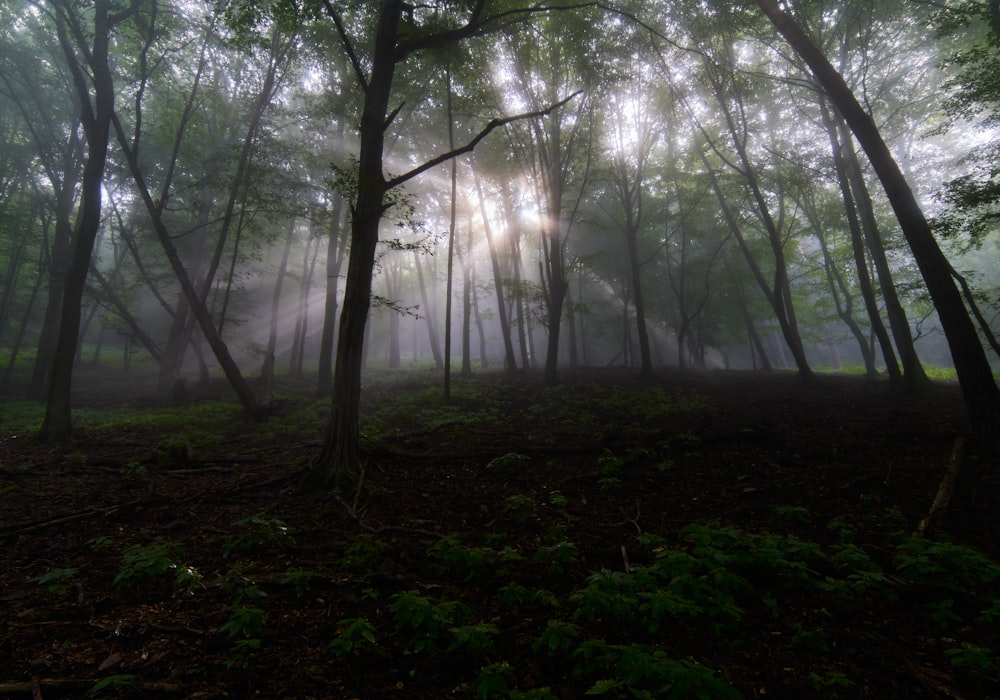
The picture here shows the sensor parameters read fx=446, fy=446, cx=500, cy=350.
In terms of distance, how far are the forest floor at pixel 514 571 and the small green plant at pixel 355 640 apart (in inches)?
1.0

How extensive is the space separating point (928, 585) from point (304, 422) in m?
12.7

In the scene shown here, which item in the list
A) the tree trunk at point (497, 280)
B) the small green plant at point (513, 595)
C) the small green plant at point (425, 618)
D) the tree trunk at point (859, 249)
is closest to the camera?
the small green plant at point (425, 618)

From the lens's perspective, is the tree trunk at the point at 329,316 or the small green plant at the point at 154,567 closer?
the small green plant at the point at 154,567

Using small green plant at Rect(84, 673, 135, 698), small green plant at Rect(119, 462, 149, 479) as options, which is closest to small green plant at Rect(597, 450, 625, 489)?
small green plant at Rect(84, 673, 135, 698)

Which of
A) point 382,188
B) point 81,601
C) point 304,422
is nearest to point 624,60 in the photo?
point 382,188

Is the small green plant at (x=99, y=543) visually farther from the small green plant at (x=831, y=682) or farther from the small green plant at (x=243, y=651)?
the small green plant at (x=831, y=682)

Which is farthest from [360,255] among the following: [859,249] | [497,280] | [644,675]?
[859,249]

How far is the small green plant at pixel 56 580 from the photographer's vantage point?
146 inches

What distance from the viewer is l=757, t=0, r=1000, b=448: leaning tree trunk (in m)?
6.72

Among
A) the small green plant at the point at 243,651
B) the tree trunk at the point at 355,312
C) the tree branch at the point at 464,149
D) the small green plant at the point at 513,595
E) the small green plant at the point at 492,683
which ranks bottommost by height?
the small green plant at the point at 243,651

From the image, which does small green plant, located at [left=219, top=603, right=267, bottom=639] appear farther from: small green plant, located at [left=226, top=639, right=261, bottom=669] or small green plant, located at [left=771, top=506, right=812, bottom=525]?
small green plant, located at [left=771, top=506, right=812, bottom=525]

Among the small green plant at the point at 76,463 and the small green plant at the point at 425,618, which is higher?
the small green plant at the point at 76,463

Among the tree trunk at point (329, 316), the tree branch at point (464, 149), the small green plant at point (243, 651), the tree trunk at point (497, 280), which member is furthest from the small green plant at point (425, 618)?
the tree trunk at point (497, 280)

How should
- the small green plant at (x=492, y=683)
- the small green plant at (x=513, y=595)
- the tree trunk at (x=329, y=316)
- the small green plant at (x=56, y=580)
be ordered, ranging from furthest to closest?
the tree trunk at (x=329, y=316) < the small green plant at (x=56, y=580) < the small green plant at (x=513, y=595) < the small green plant at (x=492, y=683)
